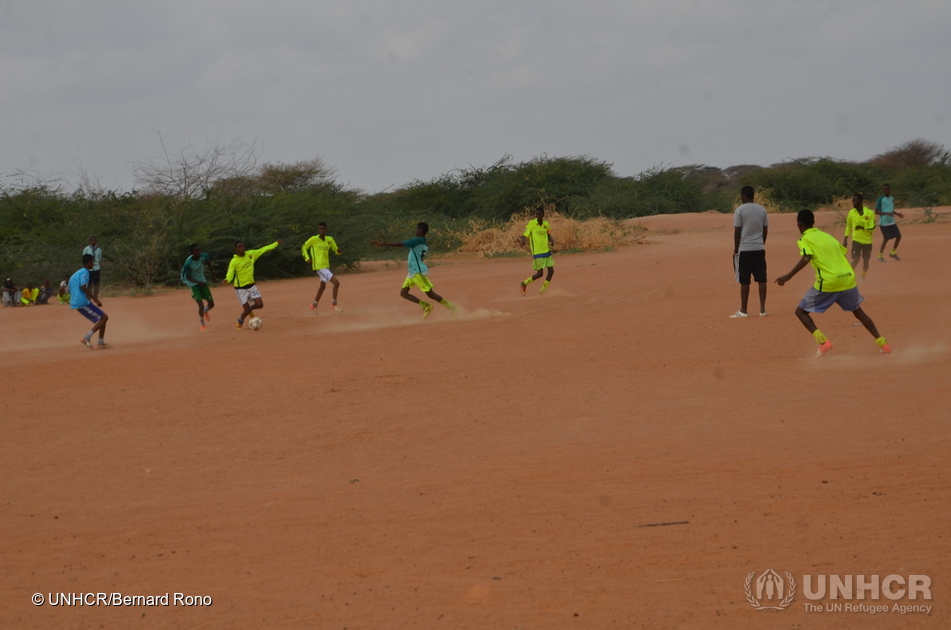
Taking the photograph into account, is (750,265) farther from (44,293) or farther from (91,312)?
(44,293)

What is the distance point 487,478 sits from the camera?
23.0 feet

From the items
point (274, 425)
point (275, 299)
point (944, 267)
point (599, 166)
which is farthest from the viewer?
point (599, 166)

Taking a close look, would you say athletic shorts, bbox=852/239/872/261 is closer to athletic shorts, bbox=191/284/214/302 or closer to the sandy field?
the sandy field

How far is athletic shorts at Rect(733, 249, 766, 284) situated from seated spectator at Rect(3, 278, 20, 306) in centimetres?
1894

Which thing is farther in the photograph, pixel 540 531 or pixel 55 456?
pixel 55 456

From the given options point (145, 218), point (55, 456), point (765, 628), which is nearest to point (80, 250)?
point (145, 218)

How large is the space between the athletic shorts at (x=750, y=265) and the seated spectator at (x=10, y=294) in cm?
1894

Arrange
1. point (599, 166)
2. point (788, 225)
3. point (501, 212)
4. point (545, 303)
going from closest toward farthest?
point (545, 303)
point (788, 225)
point (501, 212)
point (599, 166)

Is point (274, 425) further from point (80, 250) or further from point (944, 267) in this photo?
point (80, 250)

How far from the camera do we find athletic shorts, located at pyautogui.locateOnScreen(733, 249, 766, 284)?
44.0 ft

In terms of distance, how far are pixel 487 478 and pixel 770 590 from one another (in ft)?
7.97

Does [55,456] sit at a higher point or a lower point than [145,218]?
lower

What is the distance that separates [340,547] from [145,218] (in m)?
24.9

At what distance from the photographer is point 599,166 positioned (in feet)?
171
